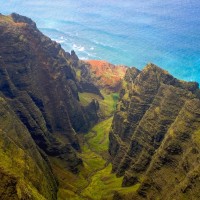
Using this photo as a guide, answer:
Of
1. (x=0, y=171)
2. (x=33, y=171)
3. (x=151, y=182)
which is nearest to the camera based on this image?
(x=0, y=171)

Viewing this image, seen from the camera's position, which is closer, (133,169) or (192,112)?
(192,112)

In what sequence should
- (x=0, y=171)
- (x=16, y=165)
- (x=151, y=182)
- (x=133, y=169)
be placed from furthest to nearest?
(x=133, y=169) < (x=151, y=182) < (x=16, y=165) < (x=0, y=171)

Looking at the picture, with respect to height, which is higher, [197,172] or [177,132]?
[177,132]

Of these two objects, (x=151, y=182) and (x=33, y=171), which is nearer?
(x=33, y=171)

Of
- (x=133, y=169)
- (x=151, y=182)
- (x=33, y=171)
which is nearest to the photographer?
(x=33, y=171)

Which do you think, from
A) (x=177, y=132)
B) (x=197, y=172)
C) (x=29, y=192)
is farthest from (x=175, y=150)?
(x=29, y=192)

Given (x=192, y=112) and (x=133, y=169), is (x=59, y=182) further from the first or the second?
(x=192, y=112)

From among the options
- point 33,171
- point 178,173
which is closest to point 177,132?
point 178,173

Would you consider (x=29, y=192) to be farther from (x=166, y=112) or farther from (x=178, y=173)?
(x=166, y=112)

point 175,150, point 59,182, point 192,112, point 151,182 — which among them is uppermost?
point 192,112
